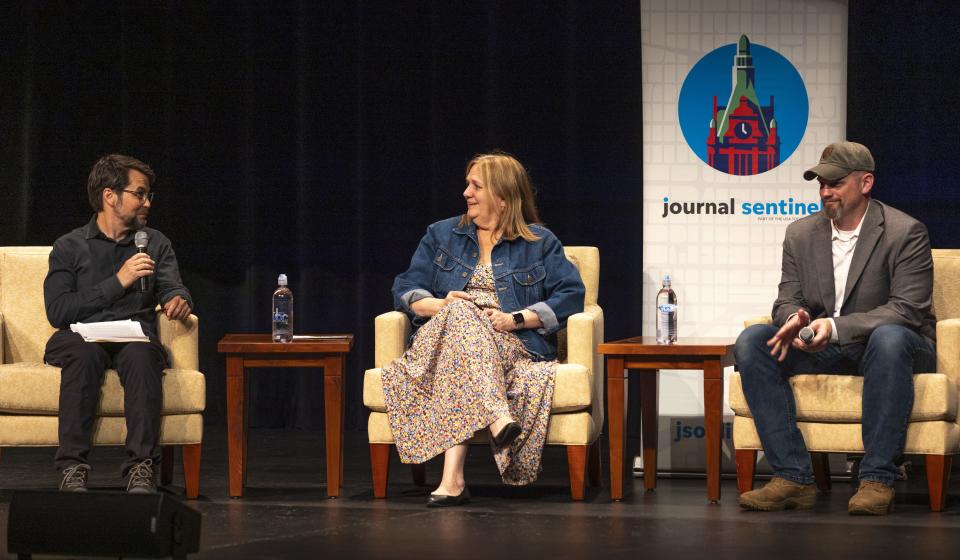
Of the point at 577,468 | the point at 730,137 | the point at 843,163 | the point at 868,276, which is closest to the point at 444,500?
the point at 577,468

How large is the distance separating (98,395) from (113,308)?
1.21ft

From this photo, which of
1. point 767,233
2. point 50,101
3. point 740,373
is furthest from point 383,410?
point 50,101

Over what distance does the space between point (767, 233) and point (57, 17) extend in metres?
3.57

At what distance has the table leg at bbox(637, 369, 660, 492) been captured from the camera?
443 centimetres

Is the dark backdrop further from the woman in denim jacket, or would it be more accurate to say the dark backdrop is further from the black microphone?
the black microphone

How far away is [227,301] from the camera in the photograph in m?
6.16

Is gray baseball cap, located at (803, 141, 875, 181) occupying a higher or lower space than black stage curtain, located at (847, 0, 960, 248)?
lower

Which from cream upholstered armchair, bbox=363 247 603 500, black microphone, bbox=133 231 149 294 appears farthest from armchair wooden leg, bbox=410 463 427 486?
black microphone, bbox=133 231 149 294

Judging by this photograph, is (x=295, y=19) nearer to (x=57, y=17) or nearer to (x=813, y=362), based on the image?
(x=57, y=17)

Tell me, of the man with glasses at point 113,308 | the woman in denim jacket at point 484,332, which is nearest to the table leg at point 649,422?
the woman in denim jacket at point 484,332

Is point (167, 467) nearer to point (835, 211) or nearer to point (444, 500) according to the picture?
point (444, 500)

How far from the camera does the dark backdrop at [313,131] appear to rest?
19.2ft

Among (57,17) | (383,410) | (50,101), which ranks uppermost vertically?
(57,17)

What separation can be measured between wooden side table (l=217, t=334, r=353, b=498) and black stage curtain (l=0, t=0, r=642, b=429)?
183cm
